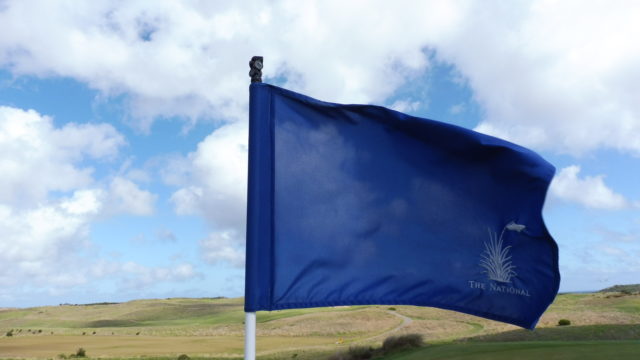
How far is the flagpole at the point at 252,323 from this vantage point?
7.44 m

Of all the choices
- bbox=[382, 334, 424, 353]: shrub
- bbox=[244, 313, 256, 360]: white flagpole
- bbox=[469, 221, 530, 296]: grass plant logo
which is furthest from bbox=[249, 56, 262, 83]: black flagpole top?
bbox=[382, 334, 424, 353]: shrub

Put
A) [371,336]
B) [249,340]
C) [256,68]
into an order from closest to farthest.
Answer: [249,340] < [256,68] < [371,336]

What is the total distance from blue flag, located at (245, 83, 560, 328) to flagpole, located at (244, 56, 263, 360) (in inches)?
7.5

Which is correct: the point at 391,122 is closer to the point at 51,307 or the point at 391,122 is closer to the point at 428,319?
the point at 428,319

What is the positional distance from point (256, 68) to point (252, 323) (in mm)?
3280

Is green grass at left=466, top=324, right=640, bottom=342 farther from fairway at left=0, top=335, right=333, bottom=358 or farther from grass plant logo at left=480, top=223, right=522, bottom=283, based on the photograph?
grass plant logo at left=480, top=223, right=522, bottom=283

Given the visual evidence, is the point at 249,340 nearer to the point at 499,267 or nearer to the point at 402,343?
the point at 499,267

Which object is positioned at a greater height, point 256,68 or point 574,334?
point 256,68

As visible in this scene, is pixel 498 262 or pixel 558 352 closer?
pixel 498 262

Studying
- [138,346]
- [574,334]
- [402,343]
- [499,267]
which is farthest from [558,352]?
[138,346]

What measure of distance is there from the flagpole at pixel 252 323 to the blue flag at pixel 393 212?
191 millimetres

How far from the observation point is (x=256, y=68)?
8.14 meters

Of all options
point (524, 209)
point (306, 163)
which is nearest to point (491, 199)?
point (524, 209)

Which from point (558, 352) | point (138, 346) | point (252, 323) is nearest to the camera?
point (252, 323)
